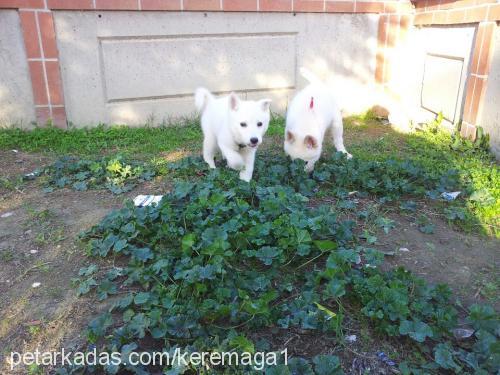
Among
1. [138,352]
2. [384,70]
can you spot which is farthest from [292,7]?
[138,352]

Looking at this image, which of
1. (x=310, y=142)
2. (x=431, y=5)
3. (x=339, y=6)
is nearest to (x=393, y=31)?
(x=431, y=5)

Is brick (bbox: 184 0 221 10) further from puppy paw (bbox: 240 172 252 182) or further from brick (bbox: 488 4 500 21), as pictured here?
brick (bbox: 488 4 500 21)

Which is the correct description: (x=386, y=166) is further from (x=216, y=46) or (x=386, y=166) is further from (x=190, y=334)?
(x=216, y=46)

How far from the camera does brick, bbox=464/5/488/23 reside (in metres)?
4.86

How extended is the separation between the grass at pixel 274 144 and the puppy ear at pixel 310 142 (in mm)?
1014

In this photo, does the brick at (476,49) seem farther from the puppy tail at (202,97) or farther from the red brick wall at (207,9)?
the puppy tail at (202,97)

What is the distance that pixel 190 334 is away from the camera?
200cm

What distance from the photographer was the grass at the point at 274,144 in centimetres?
444

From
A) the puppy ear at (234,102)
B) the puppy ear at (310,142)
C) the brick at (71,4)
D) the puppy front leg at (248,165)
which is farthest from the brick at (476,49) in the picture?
the brick at (71,4)

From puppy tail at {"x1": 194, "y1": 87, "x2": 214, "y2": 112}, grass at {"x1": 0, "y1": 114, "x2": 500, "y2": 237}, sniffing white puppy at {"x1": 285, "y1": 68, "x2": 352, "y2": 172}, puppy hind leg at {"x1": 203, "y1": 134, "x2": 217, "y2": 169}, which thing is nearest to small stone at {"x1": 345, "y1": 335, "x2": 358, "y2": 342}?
sniffing white puppy at {"x1": 285, "y1": 68, "x2": 352, "y2": 172}

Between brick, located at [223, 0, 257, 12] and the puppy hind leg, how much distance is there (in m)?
2.65

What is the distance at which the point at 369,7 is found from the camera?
662 centimetres

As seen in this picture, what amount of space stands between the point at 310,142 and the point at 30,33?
3854mm

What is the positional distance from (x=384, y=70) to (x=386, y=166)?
3545 millimetres
